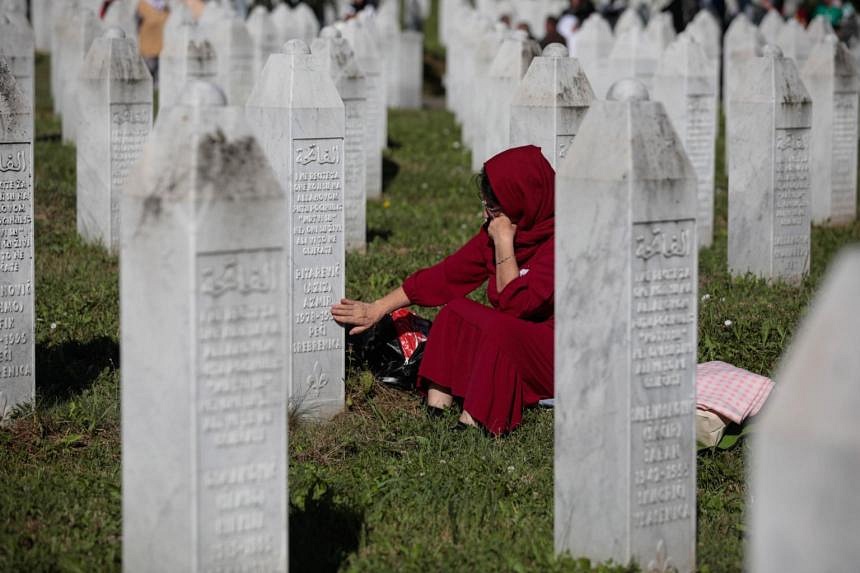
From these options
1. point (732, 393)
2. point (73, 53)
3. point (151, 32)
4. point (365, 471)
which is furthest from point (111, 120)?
point (151, 32)

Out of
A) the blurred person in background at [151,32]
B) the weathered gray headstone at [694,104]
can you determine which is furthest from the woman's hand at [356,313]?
the blurred person in background at [151,32]

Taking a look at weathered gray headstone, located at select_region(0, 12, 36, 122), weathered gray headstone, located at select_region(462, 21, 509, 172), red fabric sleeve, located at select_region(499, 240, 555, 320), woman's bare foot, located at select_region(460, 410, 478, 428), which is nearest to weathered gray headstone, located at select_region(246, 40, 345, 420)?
woman's bare foot, located at select_region(460, 410, 478, 428)

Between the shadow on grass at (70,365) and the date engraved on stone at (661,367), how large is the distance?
3167 mm

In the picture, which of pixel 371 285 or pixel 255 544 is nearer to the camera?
pixel 255 544

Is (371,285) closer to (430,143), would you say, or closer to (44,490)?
(44,490)

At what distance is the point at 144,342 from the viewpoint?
4453mm

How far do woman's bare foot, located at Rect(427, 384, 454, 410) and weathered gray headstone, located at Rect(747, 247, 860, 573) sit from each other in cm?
374

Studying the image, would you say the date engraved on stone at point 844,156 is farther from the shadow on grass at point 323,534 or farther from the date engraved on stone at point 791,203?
the shadow on grass at point 323,534

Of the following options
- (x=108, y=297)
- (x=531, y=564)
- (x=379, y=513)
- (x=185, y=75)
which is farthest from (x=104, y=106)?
(x=531, y=564)

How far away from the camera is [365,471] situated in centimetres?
623

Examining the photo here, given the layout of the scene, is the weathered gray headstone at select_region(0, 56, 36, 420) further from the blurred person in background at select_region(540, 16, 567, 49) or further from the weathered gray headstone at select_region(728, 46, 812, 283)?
the blurred person in background at select_region(540, 16, 567, 49)

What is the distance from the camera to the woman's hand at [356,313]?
7098 millimetres

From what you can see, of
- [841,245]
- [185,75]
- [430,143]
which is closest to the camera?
[841,245]

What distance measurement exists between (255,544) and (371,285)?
16.5 feet
